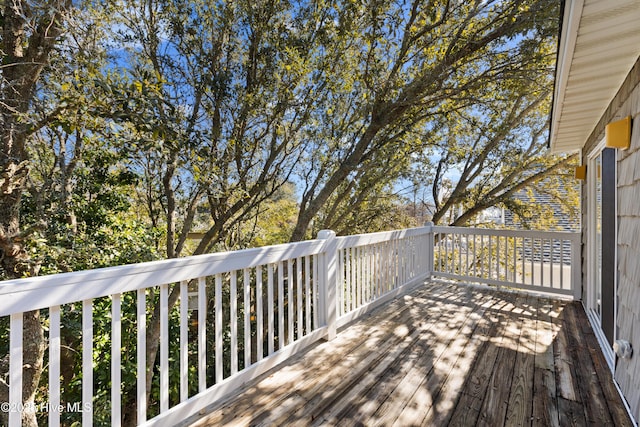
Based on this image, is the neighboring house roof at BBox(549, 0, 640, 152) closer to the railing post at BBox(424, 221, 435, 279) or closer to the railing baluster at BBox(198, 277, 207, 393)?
the railing baluster at BBox(198, 277, 207, 393)

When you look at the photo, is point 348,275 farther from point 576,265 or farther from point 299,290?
point 576,265

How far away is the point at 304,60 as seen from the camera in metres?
4.82

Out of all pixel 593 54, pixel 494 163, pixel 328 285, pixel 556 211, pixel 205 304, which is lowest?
pixel 328 285

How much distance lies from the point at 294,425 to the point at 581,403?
1782mm

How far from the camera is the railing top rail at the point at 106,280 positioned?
45.1 inches

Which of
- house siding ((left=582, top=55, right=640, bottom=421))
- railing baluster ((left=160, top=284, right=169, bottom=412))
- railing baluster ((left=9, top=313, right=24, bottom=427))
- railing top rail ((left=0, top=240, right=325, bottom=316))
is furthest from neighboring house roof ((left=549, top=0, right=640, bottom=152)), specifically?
railing baluster ((left=9, top=313, right=24, bottom=427))

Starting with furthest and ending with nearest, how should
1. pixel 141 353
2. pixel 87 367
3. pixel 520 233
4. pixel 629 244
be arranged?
pixel 520 233 < pixel 629 244 < pixel 141 353 < pixel 87 367

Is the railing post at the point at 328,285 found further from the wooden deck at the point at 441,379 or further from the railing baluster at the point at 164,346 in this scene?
the railing baluster at the point at 164,346

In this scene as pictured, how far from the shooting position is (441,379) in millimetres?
2283

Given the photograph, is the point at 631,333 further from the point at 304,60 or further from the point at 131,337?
the point at 131,337

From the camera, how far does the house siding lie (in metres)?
1.85

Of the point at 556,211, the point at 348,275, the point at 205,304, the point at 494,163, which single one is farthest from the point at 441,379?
the point at 556,211

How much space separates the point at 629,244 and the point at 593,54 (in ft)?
3.92

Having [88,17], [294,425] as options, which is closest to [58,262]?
[88,17]
